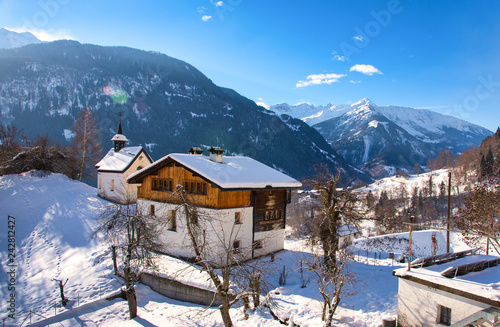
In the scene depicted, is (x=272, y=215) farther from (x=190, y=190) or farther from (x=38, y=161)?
(x=38, y=161)

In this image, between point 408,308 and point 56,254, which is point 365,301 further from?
point 56,254

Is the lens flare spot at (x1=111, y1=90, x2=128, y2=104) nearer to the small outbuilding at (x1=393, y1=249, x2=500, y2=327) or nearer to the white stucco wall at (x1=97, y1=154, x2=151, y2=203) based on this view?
the white stucco wall at (x1=97, y1=154, x2=151, y2=203)

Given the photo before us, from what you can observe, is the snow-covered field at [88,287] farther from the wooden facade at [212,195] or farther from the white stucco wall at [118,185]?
the white stucco wall at [118,185]

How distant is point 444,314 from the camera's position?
33.1 feet

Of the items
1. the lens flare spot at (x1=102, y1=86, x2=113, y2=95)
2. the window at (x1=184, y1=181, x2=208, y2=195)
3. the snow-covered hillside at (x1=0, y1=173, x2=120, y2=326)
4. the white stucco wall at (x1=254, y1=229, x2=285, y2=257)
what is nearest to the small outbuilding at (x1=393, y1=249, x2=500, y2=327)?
the white stucco wall at (x1=254, y1=229, x2=285, y2=257)

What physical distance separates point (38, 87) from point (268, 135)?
129978mm

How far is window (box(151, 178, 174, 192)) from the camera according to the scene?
922 inches

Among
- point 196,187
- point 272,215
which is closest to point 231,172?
point 196,187

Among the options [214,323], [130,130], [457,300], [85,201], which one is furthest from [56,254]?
[130,130]

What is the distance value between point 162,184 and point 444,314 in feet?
66.2

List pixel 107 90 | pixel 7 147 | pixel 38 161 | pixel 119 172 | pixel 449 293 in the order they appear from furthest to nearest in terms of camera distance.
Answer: pixel 107 90 < pixel 7 147 < pixel 38 161 < pixel 119 172 < pixel 449 293

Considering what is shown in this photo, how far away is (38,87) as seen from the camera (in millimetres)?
140625

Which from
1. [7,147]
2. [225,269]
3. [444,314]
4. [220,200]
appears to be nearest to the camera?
[444,314]

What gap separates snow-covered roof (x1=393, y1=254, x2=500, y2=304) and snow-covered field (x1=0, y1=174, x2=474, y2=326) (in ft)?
9.24
